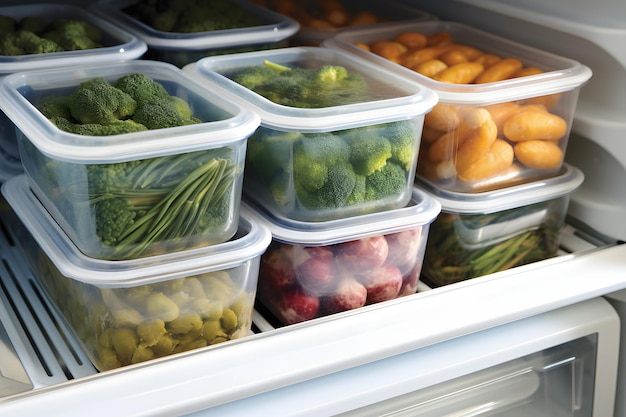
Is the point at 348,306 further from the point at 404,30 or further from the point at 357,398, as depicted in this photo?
the point at 404,30

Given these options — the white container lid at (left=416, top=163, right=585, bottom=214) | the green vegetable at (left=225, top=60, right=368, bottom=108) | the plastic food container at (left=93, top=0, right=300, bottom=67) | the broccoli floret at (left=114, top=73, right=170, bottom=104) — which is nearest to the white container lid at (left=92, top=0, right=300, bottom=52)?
the plastic food container at (left=93, top=0, right=300, bottom=67)

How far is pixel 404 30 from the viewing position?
1.32 metres

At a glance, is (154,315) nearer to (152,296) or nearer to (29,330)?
(152,296)

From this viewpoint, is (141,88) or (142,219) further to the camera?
(141,88)

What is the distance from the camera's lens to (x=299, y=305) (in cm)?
99

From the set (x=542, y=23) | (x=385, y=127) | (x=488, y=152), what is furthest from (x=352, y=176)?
(x=542, y=23)

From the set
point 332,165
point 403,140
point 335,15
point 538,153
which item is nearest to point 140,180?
point 332,165

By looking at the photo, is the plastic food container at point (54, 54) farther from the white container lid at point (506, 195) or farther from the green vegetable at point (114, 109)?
the white container lid at point (506, 195)

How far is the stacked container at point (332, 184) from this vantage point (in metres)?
0.94

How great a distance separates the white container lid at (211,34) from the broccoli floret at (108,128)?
0.33m

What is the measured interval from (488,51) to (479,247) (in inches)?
13.3

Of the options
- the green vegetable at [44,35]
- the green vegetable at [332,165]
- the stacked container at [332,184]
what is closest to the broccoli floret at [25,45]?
the green vegetable at [44,35]

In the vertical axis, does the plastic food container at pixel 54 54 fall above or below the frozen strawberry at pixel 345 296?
above

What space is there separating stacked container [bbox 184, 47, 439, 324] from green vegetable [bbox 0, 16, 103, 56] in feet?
0.64
